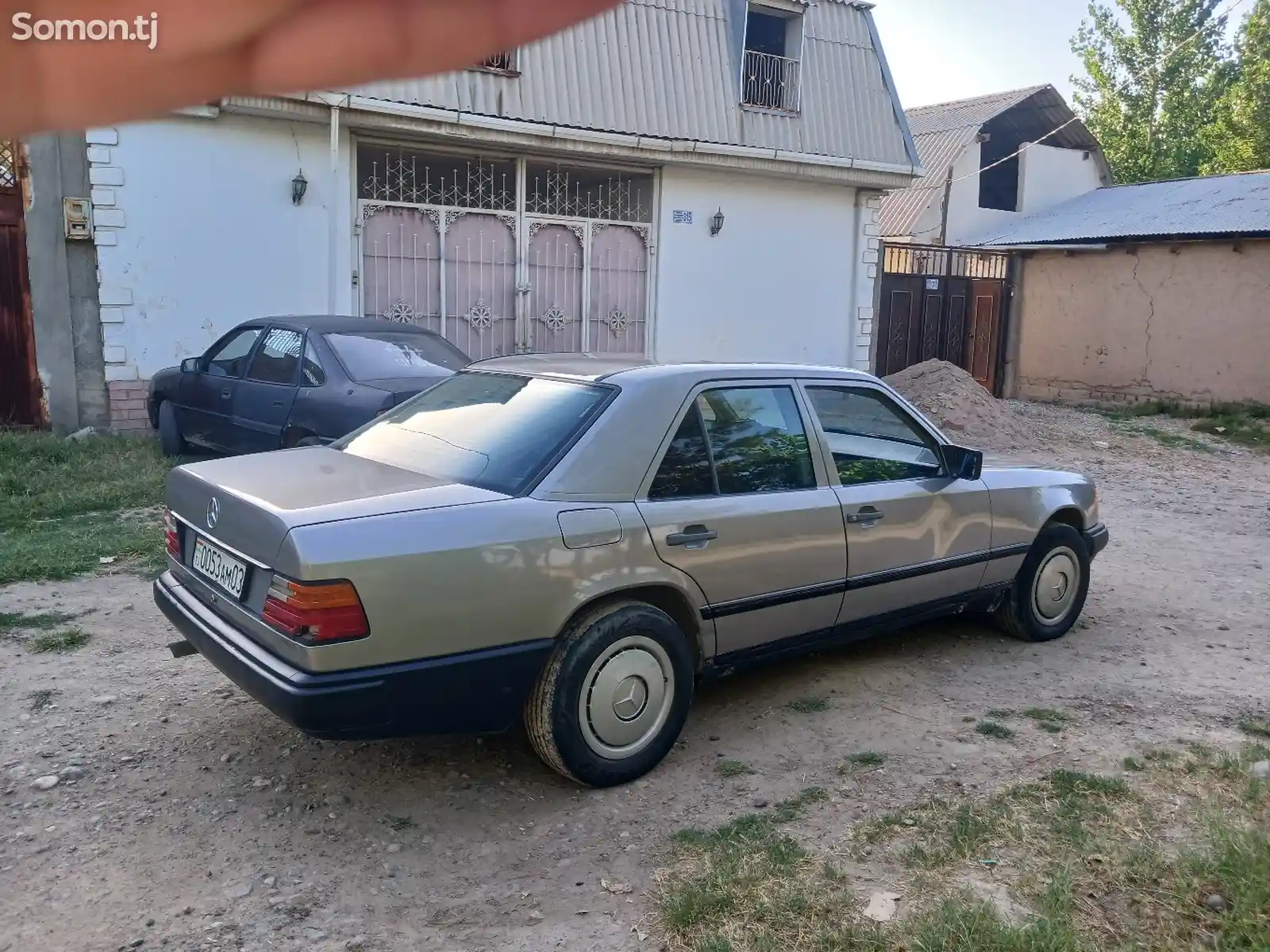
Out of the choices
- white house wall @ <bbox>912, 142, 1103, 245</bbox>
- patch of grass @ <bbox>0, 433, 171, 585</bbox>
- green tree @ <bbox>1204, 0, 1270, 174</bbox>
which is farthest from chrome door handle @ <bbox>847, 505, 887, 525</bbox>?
green tree @ <bbox>1204, 0, 1270, 174</bbox>

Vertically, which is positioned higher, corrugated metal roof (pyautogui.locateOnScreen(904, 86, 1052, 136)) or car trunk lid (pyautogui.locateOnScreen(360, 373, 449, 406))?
corrugated metal roof (pyautogui.locateOnScreen(904, 86, 1052, 136))

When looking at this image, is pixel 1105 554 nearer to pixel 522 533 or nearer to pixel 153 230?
pixel 522 533

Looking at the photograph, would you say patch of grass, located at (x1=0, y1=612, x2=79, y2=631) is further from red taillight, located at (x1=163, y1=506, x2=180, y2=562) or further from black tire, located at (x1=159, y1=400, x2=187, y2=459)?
black tire, located at (x1=159, y1=400, x2=187, y2=459)

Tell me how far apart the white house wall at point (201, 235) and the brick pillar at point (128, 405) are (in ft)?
0.04

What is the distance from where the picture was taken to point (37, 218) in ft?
32.2

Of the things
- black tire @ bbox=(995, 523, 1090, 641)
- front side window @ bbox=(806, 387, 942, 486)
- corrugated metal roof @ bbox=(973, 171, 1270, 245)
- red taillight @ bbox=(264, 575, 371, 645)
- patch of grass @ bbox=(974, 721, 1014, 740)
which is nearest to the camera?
red taillight @ bbox=(264, 575, 371, 645)

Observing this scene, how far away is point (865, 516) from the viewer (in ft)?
14.4

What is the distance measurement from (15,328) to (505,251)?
5.01 meters

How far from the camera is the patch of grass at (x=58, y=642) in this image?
15.8 ft

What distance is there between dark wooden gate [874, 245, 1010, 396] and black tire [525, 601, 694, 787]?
13.0 meters

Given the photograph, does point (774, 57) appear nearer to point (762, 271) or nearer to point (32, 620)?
point (762, 271)

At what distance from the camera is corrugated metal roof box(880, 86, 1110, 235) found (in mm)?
22766

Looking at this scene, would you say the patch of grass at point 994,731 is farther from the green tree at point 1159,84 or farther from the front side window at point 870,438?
the green tree at point 1159,84

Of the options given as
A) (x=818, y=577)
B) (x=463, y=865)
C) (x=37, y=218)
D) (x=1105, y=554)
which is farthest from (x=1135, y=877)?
(x=37, y=218)
